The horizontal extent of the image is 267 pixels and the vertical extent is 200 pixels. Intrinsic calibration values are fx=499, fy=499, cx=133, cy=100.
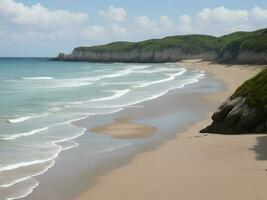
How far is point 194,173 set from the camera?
1384 centimetres

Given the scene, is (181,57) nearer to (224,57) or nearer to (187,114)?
(224,57)

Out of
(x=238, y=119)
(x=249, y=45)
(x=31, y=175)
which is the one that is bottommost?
(x=31, y=175)

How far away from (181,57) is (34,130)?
149661 mm

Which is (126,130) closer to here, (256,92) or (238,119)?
(238,119)

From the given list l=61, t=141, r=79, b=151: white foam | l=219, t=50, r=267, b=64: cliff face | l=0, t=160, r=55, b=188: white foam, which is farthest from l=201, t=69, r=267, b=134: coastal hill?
l=219, t=50, r=267, b=64: cliff face

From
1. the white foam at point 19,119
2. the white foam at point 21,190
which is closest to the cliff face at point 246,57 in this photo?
the white foam at point 19,119

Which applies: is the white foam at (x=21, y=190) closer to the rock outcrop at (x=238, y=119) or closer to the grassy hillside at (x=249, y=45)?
the rock outcrop at (x=238, y=119)

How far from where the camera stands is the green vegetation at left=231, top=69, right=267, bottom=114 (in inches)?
767

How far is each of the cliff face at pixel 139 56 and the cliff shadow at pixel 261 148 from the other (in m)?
139

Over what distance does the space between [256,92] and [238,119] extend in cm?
131

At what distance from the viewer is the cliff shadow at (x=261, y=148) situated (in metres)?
15.4

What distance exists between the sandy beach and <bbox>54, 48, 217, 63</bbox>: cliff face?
459 ft

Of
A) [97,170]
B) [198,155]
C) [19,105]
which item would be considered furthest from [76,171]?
[19,105]

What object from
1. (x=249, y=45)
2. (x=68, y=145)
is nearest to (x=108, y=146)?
(x=68, y=145)
